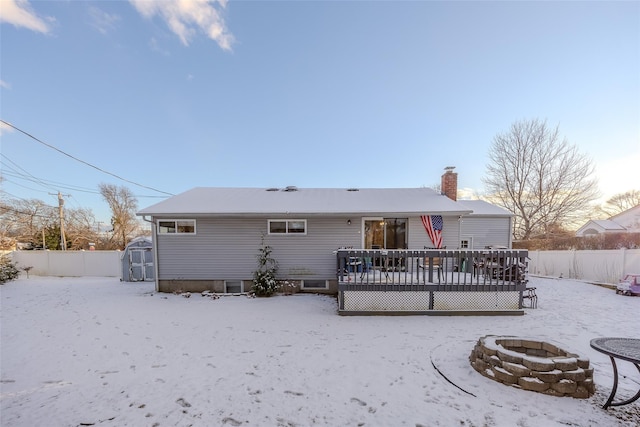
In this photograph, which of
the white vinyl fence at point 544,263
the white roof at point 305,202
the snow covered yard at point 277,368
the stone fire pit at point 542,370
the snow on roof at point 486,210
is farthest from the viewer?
the snow on roof at point 486,210

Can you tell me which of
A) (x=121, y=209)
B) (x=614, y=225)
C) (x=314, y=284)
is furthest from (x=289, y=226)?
(x=121, y=209)

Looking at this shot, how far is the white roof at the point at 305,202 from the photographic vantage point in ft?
26.7

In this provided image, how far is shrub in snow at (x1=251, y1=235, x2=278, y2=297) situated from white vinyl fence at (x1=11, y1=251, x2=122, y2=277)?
10.1m

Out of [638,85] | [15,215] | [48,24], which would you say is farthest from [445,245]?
[15,215]

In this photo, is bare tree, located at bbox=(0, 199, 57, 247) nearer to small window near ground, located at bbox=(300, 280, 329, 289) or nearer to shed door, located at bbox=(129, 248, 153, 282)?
shed door, located at bbox=(129, 248, 153, 282)

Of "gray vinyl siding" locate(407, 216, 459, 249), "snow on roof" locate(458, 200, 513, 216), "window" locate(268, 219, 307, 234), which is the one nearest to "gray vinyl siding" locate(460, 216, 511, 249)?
"snow on roof" locate(458, 200, 513, 216)

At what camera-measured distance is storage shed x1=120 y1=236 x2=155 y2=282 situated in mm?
11625

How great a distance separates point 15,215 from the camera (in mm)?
21000

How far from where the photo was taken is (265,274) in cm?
838

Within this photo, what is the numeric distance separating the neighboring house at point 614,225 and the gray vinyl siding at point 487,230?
30.5ft

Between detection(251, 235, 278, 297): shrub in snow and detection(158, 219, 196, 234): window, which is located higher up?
detection(158, 219, 196, 234): window

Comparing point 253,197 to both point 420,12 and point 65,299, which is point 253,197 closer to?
point 65,299

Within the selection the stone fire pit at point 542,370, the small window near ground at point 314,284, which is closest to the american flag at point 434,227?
the small window near ground at point 314,284

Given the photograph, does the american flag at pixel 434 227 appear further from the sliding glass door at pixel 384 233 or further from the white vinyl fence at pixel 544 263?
the white vinyl fence at pixel 544 263
